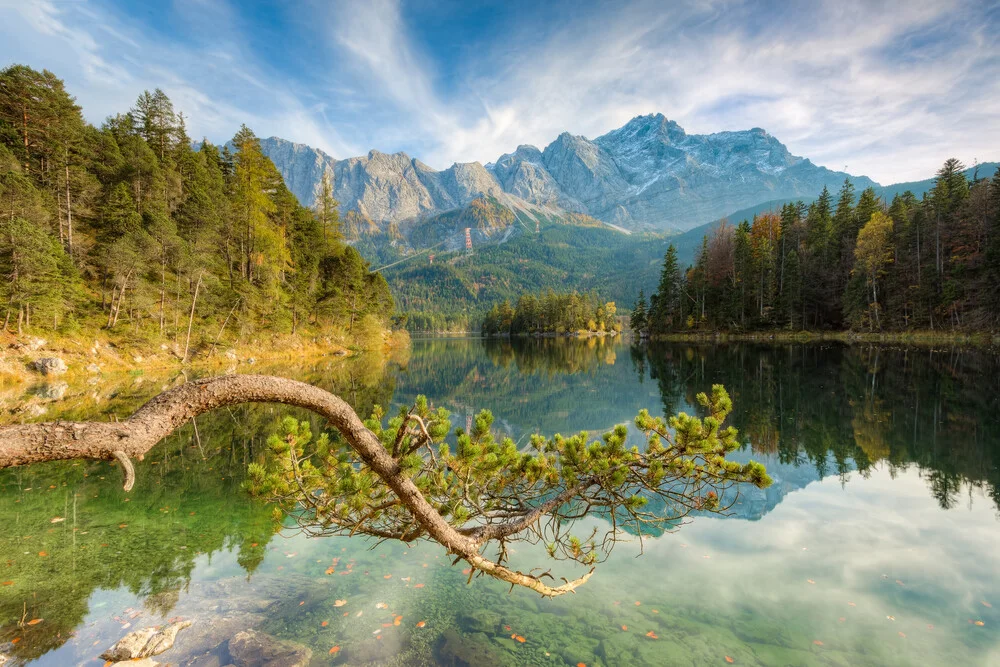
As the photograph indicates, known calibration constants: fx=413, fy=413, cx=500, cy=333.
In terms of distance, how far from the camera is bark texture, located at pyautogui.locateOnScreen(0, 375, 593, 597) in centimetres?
182

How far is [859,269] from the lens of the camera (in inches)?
1938

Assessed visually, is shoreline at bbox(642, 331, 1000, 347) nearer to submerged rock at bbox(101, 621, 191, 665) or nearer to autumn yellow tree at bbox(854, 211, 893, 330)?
autumn yellow tree at bbox(854, 211, 893, 330)

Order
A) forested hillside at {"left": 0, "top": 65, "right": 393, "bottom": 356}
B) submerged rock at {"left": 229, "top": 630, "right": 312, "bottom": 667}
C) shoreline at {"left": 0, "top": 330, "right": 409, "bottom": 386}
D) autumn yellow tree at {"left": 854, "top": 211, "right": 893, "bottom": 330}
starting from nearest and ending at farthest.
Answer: submerged rock at {"left": 229, "top": 630, "right": 312, "bottom": 667}, shoreline at {"left": 0, "top": 330, "right": 409, "bottom": 386}, forested hillside at {"left": 0, "top": 65, "right": 393, "bottom": 356}, autumn yellow tree at {"left": 854, "top": 211, "right": 893, "bottom": 330}

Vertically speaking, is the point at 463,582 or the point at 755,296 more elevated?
the point at 755,296

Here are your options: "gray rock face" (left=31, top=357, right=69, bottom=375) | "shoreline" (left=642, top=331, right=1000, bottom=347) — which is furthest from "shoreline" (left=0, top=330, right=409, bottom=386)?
"shoreline" (left=642, top=331, right=1000, bottom=347)

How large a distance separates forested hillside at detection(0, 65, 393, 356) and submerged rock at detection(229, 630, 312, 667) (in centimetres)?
2712

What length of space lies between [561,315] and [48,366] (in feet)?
342

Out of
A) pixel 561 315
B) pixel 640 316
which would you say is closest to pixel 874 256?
pixel 640 316

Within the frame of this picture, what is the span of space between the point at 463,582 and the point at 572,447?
3.36 metres

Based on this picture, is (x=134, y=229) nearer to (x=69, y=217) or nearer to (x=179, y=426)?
(x=69, y=217)

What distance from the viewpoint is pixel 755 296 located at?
198 ft

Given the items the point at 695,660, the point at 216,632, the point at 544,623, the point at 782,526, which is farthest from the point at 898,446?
the point at 216,632

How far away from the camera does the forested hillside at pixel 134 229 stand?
22.6 meters

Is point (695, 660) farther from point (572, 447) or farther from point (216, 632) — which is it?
point (216, 632)
